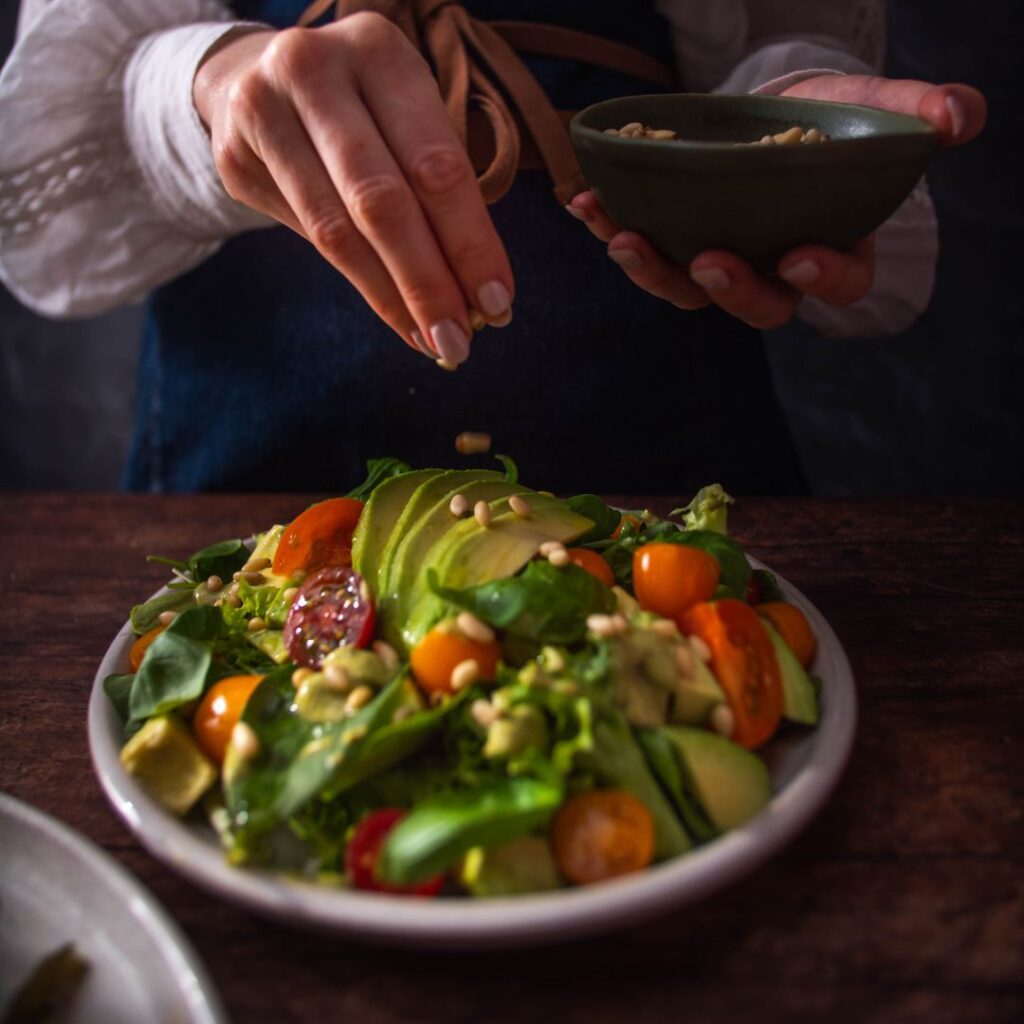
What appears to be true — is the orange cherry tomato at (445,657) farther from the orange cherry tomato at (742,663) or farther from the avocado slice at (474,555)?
the orange cherry tomato at (742,663)

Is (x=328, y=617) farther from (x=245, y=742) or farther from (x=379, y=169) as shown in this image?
(x=379, y=169)

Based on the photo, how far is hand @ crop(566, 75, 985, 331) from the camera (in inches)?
37.6

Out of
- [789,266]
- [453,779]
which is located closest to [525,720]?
[453,779]

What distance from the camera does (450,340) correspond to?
37.7 inches

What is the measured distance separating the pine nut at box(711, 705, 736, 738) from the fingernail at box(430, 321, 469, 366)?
389mm

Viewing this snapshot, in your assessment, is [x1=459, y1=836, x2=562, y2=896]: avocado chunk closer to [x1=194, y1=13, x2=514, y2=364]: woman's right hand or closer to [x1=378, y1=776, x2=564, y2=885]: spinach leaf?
[x1=378, y1=776, x2=564, y2=885]: spinach leaf

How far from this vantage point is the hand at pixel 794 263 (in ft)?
3.13

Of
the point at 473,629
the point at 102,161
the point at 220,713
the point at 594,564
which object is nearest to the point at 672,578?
the point at 594,564

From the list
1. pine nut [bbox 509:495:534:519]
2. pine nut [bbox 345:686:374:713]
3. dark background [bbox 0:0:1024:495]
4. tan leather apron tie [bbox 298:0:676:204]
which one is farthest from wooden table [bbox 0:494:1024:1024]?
dark background [bbox 0:0:1024:495]

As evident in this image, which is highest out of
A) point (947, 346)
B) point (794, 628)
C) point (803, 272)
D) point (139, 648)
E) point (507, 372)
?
point (803, 272)

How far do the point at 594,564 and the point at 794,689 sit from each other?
0.22 m

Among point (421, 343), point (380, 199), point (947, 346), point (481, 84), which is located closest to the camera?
point (380, 199)

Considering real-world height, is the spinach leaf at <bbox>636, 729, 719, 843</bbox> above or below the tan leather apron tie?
below

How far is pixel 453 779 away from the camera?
2.57 feet
